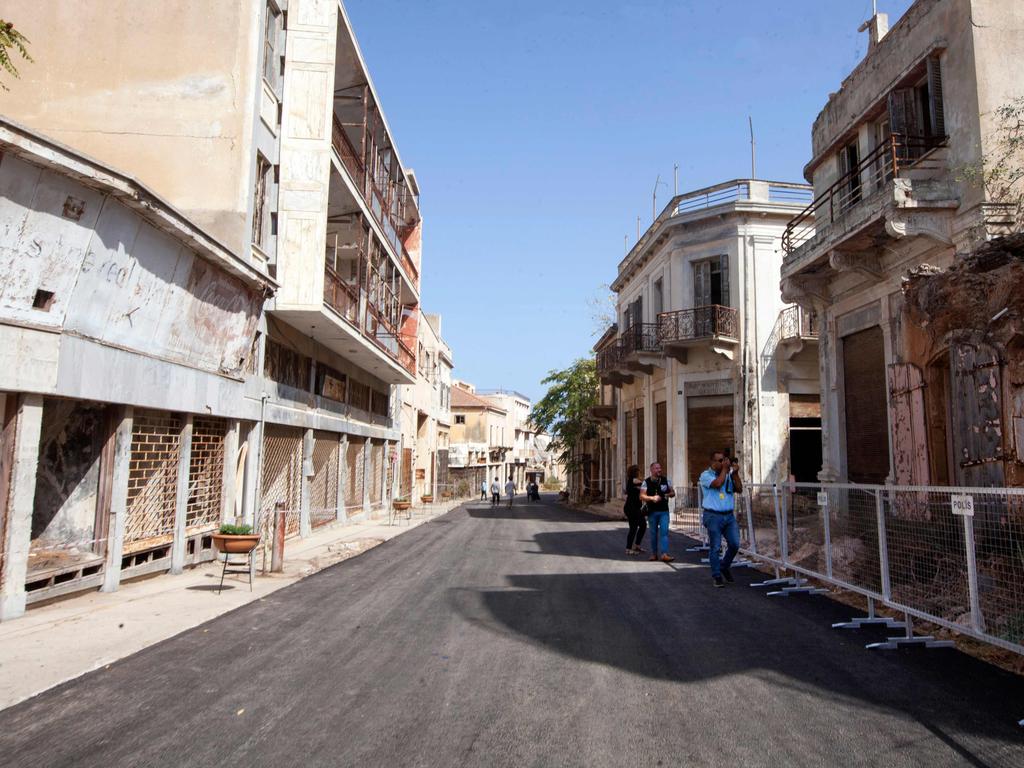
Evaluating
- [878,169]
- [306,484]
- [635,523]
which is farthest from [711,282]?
[306,484]

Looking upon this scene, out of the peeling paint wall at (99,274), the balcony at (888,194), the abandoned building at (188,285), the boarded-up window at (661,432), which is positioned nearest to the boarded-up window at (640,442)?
the boarded-up window at (661,432)

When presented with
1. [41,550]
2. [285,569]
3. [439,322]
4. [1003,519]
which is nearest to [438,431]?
[439,322]

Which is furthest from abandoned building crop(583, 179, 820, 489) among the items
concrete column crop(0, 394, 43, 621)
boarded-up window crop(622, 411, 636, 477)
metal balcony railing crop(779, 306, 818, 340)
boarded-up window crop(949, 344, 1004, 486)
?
concrete column crop(0, 394, 43, 621)

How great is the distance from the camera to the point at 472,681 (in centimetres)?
499

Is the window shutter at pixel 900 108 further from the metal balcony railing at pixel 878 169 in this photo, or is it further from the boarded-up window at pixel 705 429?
the boarded-up window at pixel 705 429

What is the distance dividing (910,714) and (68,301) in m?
8.75

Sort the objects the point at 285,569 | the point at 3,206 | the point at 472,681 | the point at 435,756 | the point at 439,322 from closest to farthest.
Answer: the point at 435,756 < the point at 472,681 < the point at 3,206 < the point at 285,569 < the point at 439,322

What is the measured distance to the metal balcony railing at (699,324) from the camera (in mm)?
24016

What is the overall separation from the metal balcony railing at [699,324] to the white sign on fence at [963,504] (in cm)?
1869

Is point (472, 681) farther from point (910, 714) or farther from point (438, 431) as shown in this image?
point (438, 431)

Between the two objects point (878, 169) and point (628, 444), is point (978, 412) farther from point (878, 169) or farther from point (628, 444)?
point (628, 444)

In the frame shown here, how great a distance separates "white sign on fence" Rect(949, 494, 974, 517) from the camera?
18.0 feet

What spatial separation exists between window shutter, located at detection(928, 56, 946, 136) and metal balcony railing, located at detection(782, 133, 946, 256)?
22 cm

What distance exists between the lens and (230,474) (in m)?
12.6
